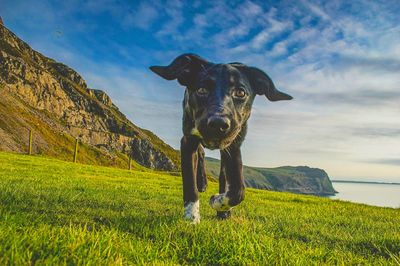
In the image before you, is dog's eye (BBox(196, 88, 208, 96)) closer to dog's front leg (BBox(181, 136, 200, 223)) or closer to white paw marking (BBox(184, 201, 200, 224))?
dog's front leg (BBox(181, 136, 200, 223))

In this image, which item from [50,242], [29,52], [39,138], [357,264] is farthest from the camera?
[29,52]

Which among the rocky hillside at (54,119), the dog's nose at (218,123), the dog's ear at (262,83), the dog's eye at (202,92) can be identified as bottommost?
the dog's nose at (218,123)

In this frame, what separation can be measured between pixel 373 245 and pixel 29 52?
210 metres

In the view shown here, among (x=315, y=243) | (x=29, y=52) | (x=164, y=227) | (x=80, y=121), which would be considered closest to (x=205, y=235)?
(x=164, y=227)

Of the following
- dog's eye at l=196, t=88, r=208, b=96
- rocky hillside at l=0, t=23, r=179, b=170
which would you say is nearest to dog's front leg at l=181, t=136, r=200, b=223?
dog's eye at l=196, t=88, r=208, b=96

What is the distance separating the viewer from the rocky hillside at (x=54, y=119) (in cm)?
9862

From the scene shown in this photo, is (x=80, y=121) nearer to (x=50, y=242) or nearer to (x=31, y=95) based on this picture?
(x=31, y=95)

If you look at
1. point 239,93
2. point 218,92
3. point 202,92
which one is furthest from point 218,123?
point 239,93

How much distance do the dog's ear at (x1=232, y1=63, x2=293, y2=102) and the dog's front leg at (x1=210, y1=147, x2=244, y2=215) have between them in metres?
1.20

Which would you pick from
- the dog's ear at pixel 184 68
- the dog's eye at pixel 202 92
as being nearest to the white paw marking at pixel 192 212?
the dog's eye at pixel 202 92

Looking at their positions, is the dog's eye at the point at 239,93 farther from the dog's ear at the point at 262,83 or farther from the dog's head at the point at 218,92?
the dog's ear at the point at 262,83

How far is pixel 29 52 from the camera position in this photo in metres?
189

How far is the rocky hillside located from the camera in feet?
324

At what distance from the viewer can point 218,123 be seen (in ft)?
16.9
